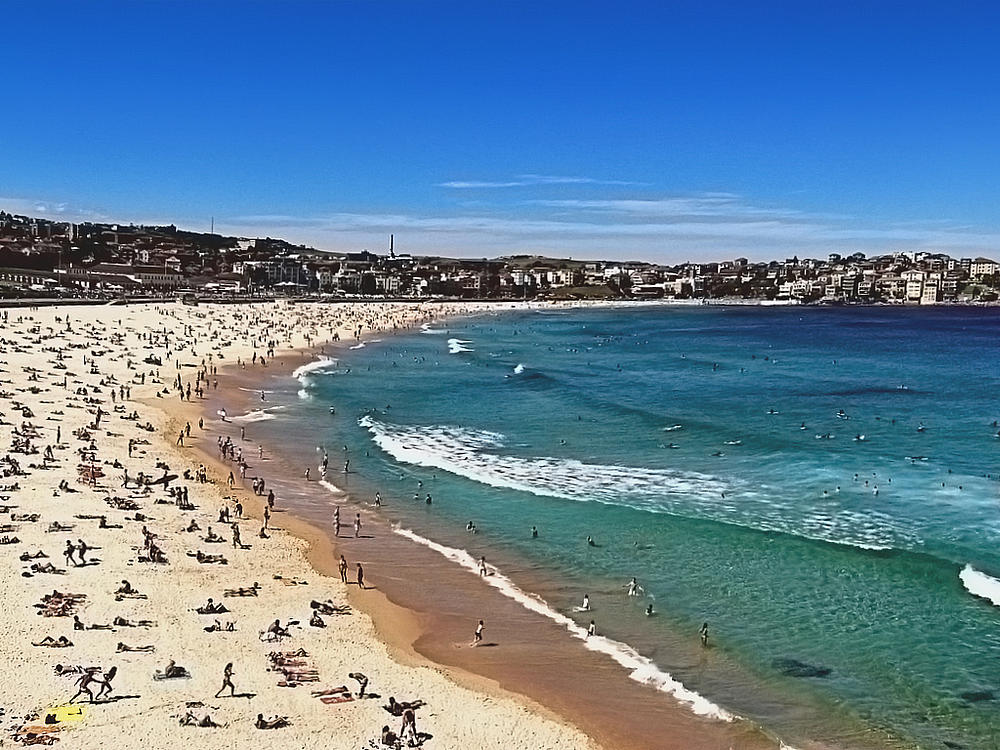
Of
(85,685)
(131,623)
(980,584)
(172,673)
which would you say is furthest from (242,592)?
(980,584)

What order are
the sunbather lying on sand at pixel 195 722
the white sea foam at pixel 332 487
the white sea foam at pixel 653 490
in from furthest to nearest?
the white sea foam at pixel 332 487, the white sea foam at pixel 653 490, the sunbather lying on sand at pixel 195 722

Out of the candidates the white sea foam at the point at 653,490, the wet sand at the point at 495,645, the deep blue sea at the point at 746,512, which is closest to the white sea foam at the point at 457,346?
the deep blue sea at the point at 746,512

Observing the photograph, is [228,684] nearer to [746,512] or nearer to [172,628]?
[172,628]

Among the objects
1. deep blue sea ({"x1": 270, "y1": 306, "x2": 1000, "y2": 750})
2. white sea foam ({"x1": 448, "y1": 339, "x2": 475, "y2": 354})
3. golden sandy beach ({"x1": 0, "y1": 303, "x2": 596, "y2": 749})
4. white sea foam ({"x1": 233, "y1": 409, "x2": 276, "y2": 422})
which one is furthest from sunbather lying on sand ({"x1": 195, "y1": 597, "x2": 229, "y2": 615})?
white sea foam ({"x1": 448, "y1": 339, "x2": 475, "y2": 354})

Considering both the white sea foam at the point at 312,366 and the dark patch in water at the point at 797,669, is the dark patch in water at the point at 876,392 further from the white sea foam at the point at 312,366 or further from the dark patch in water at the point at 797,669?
the dark patch in water at the point at 797,669

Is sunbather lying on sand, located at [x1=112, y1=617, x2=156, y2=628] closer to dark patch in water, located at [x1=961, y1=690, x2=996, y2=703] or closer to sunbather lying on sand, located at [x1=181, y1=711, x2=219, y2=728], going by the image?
sunbather lying on sand, located at [x1=181, y1=711, x2=219, y2=728]

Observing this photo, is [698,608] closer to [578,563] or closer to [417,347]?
[578,563]
